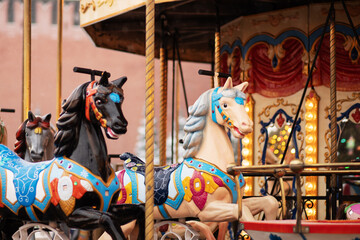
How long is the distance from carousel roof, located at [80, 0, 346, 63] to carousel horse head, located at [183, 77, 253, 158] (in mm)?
2562

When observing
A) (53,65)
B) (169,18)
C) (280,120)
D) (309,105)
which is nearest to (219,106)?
(309,105)

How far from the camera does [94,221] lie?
4.55m

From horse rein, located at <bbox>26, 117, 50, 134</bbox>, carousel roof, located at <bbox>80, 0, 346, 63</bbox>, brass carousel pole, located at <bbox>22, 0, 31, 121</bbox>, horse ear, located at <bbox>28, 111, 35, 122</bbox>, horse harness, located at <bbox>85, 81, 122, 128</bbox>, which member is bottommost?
horse rein, located at <bbox>26, 117, 50, 134</bbox>

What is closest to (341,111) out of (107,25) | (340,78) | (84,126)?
(340,78)

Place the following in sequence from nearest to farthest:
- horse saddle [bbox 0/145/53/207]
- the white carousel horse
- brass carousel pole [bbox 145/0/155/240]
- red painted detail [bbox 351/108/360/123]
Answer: brass carousel pole [bbox 145/0/155/240]
horse saddle [bbox 0/145/53/207]
the white carousel horse
red painted detail [bbox 351/108/360/123]

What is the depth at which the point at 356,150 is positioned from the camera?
9.95m

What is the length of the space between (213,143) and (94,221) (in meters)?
1.83

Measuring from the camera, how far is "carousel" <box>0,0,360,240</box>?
4.66m

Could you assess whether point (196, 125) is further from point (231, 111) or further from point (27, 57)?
point (27, 57)

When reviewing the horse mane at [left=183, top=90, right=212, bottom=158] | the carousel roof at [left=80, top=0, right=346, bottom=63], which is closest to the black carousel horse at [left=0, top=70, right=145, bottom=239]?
the horse mane at [left=183, top=90, right=212, bottom=158]

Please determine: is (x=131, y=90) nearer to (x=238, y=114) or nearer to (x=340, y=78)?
(x=340, y=78)

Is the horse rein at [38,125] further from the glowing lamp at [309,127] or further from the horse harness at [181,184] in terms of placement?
the glowing lamp at [309,127]

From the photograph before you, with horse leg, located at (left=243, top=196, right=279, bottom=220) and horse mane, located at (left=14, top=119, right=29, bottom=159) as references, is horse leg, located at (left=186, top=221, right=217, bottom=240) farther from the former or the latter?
horse mane, located at (left=14, top=119, right=29, bottom=159)

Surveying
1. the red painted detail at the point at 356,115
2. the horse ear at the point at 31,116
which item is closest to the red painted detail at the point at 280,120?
the red painted detail at the point at 356,115
